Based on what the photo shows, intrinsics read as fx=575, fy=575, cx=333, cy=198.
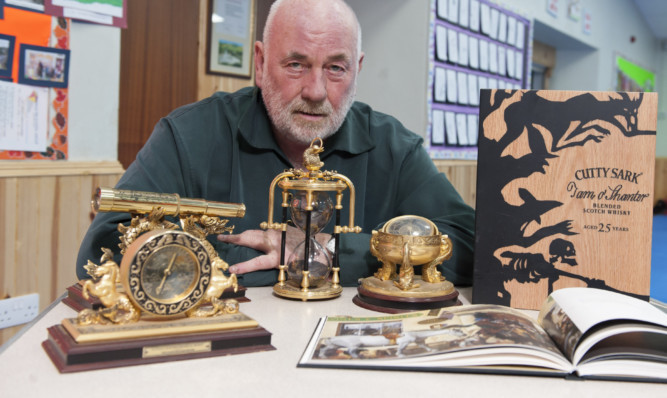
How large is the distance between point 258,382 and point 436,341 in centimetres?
26

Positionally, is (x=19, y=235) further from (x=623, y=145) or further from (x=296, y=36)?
(x=623, y=145)

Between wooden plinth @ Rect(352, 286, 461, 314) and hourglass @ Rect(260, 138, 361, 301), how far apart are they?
9 centimetres

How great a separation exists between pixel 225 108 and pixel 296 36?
0.33m

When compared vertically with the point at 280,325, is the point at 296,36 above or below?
above

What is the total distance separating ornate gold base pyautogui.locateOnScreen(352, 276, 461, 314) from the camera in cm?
108

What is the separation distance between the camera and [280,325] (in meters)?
0.98

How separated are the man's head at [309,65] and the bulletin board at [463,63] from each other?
2.16 meters

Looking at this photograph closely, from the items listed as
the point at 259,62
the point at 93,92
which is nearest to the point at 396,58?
the point at 93,92

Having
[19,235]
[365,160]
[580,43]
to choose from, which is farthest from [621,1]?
[19,235]

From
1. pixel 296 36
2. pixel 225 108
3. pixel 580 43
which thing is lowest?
pixel 225 108

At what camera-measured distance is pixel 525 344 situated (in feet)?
2.57


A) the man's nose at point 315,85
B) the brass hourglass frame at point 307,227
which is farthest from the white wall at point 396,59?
the brass hourglass frame at point 307,227

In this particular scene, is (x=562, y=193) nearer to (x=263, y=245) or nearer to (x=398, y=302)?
(x=398, y=302)

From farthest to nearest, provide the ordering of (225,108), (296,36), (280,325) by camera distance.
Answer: (225,108)
(296,36)
(280,325)
